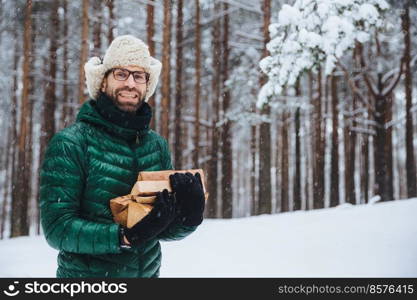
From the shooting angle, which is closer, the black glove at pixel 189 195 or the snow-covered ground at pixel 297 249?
the black glove at pixel 189 195

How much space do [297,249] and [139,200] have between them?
692cm

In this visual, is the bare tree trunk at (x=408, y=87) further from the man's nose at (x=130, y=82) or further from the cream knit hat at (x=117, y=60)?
the man's nose at (x=130, y=82)

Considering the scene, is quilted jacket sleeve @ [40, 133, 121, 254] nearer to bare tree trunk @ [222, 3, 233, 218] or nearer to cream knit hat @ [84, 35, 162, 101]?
cream knit hat @ [84, 35, 162, 101]

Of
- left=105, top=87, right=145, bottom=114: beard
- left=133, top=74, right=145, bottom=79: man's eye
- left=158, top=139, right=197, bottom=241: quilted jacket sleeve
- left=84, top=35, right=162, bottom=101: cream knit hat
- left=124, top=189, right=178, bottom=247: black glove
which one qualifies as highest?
left=84, top=35, right=162, bottom=101: cream knit hat

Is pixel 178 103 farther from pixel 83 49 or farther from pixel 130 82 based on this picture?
pixel 130 82

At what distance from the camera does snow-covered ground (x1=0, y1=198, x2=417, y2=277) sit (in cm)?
701

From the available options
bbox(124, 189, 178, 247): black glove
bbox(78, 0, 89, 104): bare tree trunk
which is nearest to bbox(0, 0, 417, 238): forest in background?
bbox(78, 0, 89, 104): bare tree trunk

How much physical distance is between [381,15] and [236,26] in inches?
383

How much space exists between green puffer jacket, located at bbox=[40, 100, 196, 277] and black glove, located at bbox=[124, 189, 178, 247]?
0.28 feet

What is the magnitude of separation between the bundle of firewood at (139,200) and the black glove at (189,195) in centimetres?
5

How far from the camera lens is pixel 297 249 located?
8.16 metres

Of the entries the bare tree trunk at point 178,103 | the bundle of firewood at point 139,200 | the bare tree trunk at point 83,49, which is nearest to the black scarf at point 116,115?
the bundle of firewood at point 139,200

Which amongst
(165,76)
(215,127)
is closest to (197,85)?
(165,76)

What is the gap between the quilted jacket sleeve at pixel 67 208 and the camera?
1.84 metres
